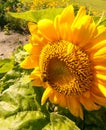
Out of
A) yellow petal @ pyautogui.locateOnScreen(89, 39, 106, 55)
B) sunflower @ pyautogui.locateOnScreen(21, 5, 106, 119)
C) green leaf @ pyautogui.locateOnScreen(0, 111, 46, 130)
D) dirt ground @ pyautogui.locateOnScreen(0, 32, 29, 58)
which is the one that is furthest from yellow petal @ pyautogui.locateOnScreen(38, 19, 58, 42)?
dirt ground @ pyautogui.locateOnScreen(0, 32, 29, 58)

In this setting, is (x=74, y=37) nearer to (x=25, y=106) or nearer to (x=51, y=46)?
(x=51, y=46)

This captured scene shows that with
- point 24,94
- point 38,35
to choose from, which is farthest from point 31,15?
point 24,94

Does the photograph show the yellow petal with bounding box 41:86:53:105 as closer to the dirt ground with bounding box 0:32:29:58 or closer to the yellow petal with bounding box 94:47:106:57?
the yellow petal with bounding box 94:47:106:57

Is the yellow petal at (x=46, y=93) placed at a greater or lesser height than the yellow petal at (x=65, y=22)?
lesser

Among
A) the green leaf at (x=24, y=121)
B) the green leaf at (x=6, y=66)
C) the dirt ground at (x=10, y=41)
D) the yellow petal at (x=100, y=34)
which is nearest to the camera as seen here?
the yellow petal at (x=100, y=34)

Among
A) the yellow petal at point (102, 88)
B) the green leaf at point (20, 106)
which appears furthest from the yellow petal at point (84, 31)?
the green leaf at point (20, 106)

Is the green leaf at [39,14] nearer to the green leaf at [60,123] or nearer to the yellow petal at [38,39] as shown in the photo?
the yellow petal at [38,39]

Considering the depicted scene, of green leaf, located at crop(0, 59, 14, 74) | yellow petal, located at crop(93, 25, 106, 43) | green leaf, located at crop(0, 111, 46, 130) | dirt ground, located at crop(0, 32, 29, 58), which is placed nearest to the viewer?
yellow petal, located at crop(93, 25, 106, 43)
